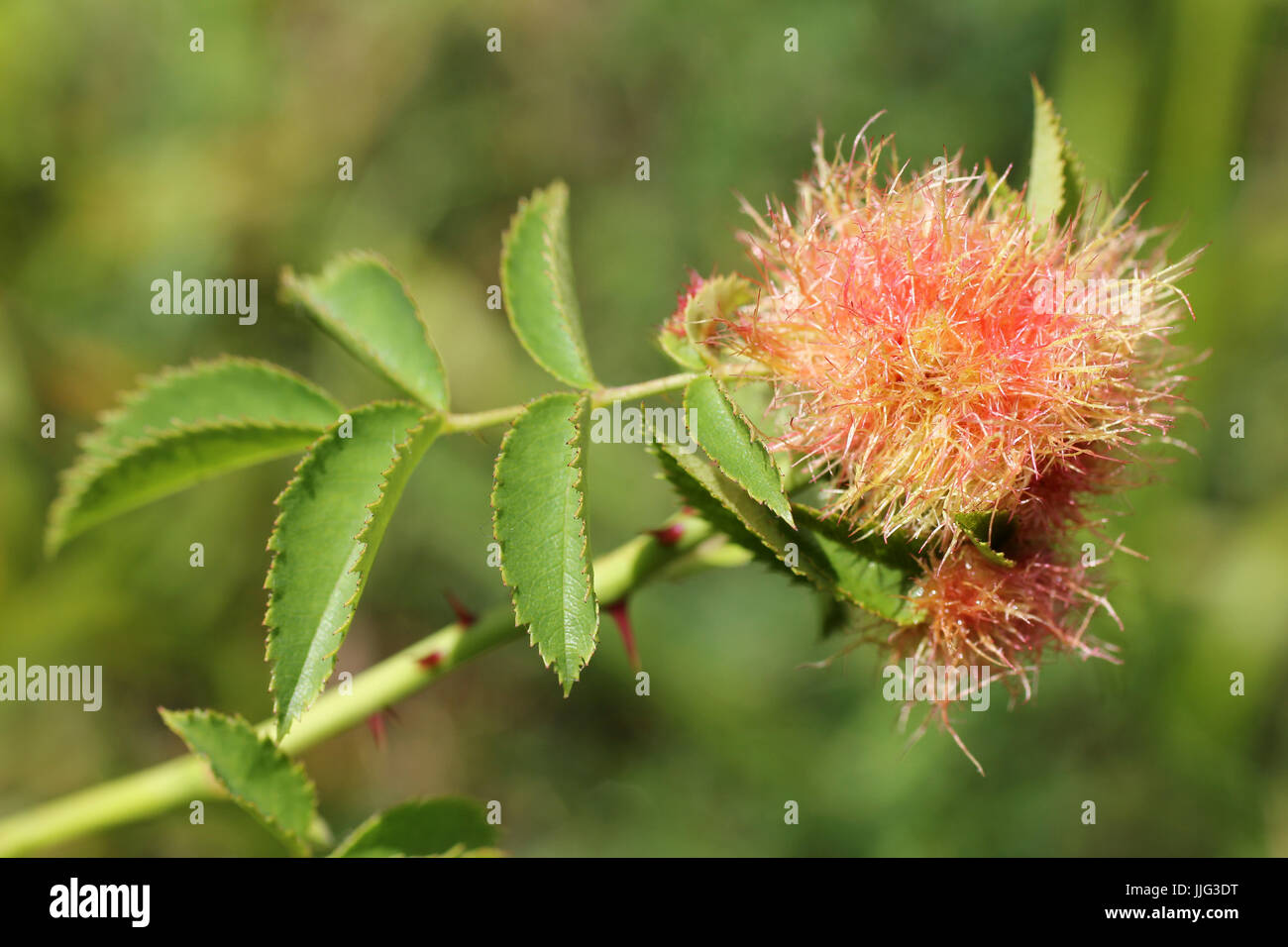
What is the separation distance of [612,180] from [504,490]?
4.15m

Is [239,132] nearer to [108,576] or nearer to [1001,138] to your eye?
[108,576]

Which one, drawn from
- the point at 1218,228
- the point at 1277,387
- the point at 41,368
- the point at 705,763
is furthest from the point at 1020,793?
the point at 41,368

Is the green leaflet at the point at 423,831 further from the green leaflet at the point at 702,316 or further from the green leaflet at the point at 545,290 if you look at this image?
the green leaflet at the point at 702,316

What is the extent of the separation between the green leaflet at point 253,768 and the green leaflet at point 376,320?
0.67 m

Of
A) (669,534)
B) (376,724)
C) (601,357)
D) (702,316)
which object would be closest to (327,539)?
(376,724)

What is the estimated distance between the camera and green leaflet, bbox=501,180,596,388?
1742 millimetres

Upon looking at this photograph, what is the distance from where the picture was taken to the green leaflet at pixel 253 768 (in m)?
1.70

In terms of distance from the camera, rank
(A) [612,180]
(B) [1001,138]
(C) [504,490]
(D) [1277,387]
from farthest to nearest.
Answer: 1. (A) [612,180]
2. (B) [1001,138]
3. (D) [1277,387]
4. (C) [504,490]

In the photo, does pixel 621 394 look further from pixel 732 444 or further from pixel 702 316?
pixel 732 444

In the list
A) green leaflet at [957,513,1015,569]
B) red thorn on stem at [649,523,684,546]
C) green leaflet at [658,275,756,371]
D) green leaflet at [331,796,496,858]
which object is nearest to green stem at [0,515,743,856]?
red thorn on stem at [649,523,684,546]

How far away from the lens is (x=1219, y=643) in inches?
162

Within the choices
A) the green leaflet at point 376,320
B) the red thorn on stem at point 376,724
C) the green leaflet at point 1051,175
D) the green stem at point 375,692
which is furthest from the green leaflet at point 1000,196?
the red thorn on stem at point 376,724

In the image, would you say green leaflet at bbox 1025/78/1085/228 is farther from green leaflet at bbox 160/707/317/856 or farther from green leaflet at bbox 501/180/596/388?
green leaflet at bbox 160/707/317/856

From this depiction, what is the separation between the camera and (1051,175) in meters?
1.61
